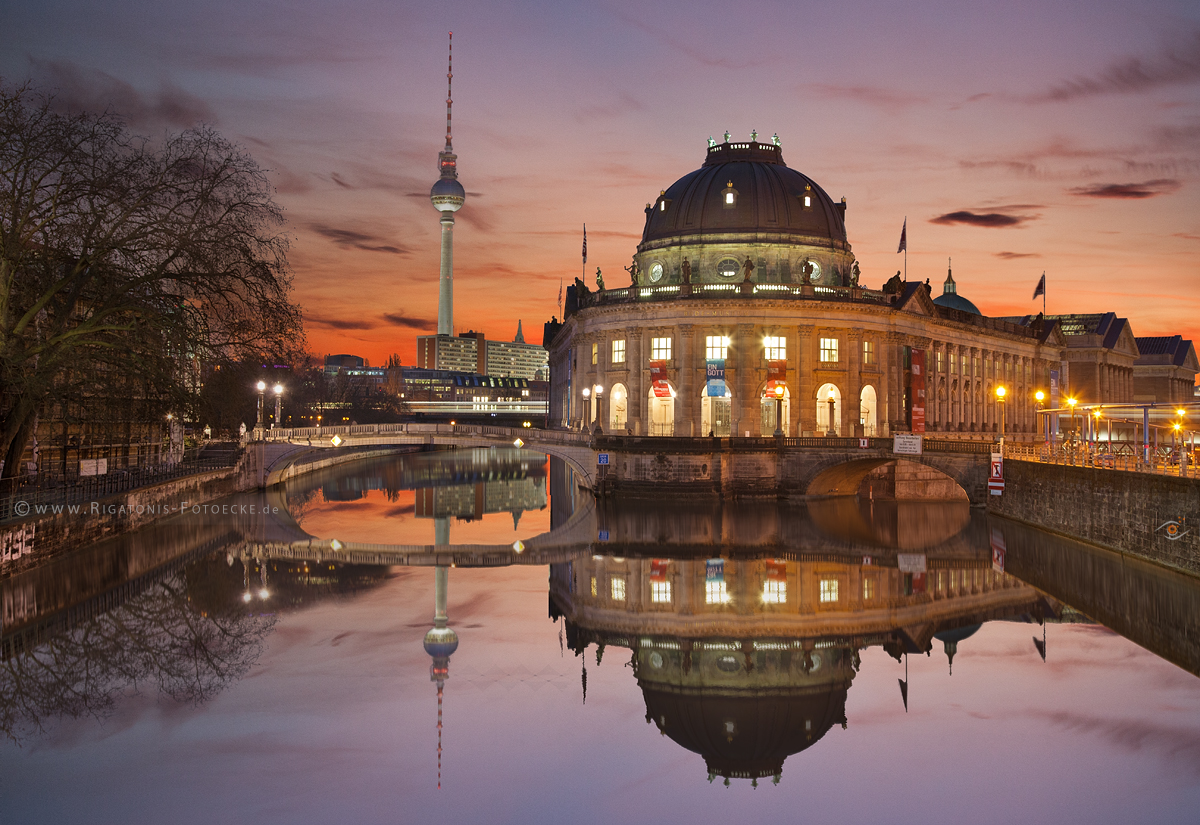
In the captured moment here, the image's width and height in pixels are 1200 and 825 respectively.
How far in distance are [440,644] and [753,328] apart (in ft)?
178

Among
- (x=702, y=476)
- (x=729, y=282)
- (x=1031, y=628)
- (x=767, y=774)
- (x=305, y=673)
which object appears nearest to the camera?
(x=767, y=774)

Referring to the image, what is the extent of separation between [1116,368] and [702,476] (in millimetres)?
96109

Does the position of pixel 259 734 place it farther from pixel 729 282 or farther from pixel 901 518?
pixel 729 282

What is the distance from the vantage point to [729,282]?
82062mm

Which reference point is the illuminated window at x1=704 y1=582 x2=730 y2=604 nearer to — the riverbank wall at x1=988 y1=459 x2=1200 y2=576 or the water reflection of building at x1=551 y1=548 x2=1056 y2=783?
the water reflection of building at x1=551 y1=548 x2=1056 y2=783

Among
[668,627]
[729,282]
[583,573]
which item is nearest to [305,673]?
[668,627]

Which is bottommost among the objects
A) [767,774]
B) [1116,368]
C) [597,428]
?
[767,774]

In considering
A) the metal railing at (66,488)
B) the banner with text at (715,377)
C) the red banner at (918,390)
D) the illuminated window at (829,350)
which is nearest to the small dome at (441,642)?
the metal railing at (66,488)

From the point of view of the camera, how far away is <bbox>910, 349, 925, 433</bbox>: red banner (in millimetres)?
85938

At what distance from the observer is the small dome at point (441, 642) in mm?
30016

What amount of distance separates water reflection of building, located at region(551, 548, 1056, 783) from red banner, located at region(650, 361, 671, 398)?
1137 inches

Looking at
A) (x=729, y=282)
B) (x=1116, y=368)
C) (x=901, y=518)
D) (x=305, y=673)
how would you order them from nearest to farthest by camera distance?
(x=305, y=673) → (x=901, y=518) → (x=729, y=282) → (x=1116, y=368)

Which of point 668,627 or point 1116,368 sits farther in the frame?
point 1116,368

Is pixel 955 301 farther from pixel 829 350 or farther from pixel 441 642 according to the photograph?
pixel 441 642
